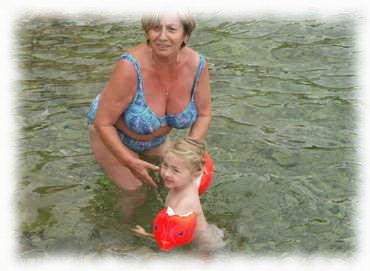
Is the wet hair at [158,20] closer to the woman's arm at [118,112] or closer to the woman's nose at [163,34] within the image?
the woman's nose at [163,34]

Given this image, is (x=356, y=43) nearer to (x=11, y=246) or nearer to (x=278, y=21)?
(x=278, y=21)

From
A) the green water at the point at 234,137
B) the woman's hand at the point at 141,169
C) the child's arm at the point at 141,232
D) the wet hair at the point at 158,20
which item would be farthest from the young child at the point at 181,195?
the wet hair at the point at 158,20

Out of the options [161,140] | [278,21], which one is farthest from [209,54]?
[161,140]

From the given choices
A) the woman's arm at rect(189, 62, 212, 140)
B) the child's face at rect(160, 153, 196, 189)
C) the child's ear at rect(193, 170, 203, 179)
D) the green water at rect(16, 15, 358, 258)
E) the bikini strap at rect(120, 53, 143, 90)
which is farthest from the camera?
the green water at rect(16, 15, 358, 258)

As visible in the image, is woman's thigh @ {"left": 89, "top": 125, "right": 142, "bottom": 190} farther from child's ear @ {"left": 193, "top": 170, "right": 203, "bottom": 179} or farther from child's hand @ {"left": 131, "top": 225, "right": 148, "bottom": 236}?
child's ear @ {"left": 193, "top": 170, "right": 203, "bottom": 179}

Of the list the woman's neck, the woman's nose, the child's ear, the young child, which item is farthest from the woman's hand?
the woman's nose

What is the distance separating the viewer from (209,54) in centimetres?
912

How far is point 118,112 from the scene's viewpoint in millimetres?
5203

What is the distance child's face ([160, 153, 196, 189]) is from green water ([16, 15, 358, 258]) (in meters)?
0.67

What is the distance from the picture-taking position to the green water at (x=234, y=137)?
558 cm

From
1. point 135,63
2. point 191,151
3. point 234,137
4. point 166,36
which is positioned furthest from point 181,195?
point 234,137

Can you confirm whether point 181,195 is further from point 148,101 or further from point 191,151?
point 148,101

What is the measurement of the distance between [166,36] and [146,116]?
0.69m

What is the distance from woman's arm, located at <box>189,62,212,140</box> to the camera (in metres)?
5.46
